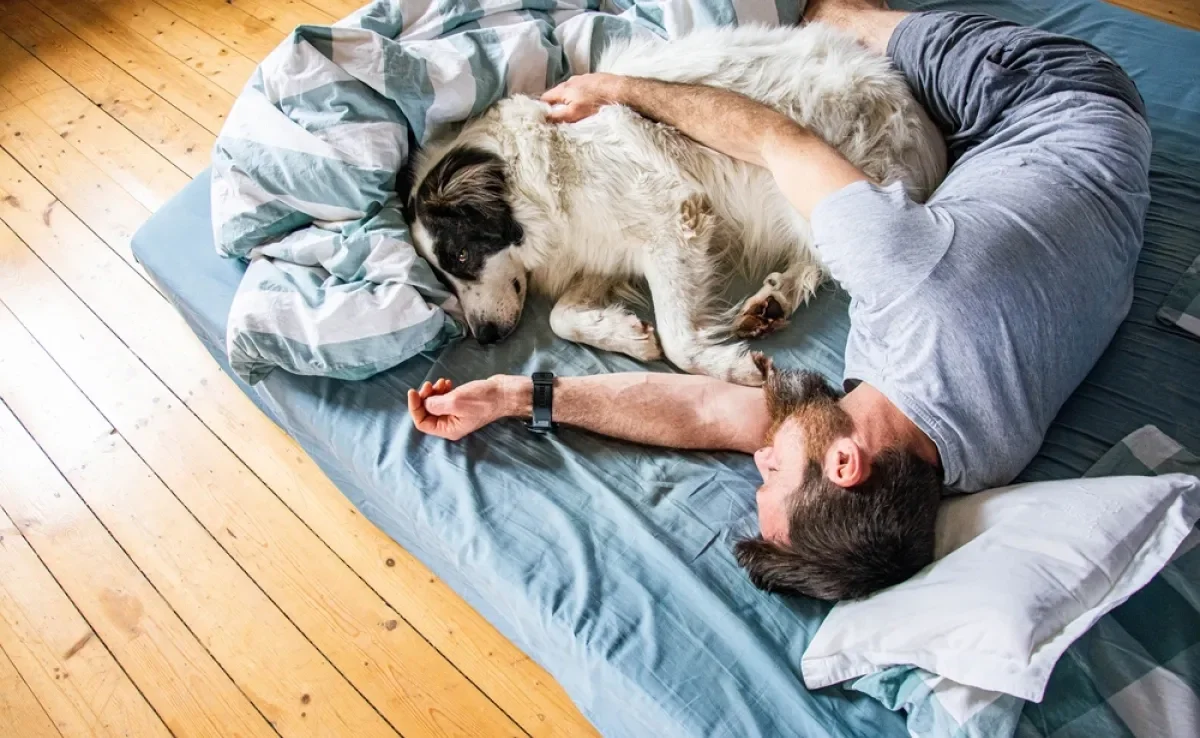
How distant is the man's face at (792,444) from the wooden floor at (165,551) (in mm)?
732

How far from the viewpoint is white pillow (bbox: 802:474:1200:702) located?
1224 mm

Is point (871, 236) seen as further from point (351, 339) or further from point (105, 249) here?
point (105, 249)

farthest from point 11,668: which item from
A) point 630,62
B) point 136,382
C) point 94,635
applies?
point 630,62

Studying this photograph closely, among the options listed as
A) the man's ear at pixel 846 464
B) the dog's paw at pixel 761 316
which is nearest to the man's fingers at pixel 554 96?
the dog's paw at pixel 761 316

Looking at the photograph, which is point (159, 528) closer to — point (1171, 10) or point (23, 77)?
point (23, 77)

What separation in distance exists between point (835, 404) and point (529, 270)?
3.04ft

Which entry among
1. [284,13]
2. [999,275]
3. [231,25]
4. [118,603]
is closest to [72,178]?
Result: [231,25]

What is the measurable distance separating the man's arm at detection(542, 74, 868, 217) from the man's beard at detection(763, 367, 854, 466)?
1.29 ft

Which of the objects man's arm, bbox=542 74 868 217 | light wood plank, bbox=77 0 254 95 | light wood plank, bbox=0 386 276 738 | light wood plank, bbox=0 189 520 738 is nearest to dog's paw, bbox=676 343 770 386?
man's arm, bbox=542 74 868 217

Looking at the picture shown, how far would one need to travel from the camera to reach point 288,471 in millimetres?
2303

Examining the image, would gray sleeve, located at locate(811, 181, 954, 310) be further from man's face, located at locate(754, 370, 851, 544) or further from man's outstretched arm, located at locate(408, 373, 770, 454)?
man's outstretched arm, located at locate(408, 373, 770, 454)

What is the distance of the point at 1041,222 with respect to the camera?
159 cm

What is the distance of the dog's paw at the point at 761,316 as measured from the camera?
2010mm

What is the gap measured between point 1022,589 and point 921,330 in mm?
498
